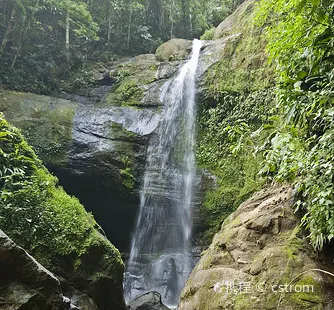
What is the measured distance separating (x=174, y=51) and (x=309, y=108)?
10.3 meters

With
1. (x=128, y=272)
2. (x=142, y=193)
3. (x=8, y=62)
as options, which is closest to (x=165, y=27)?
(x=8, y=62)

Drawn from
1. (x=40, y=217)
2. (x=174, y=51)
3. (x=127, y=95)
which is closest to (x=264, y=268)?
(x=40, y=217)

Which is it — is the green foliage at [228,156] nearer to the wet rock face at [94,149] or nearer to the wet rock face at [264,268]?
the wet rock face at [94,149]

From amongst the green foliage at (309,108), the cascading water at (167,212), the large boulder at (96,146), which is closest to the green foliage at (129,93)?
the large boulder at (96,146)

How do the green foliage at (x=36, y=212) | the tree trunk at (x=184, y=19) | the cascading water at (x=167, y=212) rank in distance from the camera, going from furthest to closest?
the tree trunk at (x=184, y=19) < the cascading water at (x=167, y=212) < the green foliage at (x=36, y=212)

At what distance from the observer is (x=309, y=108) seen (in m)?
3.73

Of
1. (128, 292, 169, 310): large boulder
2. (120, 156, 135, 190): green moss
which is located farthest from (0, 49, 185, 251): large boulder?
(128, 292, 169, 310): large boulder

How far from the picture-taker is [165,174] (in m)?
9.80

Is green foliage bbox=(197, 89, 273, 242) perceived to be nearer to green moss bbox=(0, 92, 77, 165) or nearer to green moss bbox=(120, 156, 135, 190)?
green moss bbox=(120, 156, 135, 190)

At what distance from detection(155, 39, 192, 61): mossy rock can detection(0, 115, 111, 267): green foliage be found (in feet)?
27.8

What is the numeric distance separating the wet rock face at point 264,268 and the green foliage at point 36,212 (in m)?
2.14

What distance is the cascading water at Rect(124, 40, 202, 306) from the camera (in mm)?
8742

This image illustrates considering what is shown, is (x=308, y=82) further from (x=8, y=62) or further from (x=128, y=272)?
(x=8, y=62)

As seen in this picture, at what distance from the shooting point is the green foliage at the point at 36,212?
495 centimetres
